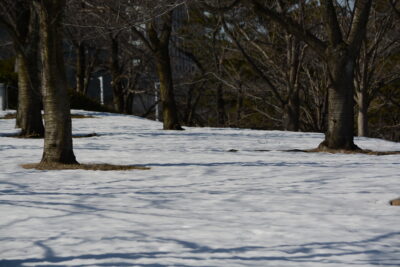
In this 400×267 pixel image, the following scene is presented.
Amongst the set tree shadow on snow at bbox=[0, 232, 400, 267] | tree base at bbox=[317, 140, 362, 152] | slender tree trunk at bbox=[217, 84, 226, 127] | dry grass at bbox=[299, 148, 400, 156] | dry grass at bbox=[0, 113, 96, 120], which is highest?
slender tree trunk at bbox=[217, 84, 226, 127]

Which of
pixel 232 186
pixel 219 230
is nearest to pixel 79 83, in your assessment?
pixel 232 186

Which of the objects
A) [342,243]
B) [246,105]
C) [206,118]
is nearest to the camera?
[342,243]

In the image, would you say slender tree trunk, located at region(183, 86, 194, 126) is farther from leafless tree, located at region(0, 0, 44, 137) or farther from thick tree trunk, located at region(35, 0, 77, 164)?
thick tree trunk, located at region(35, 0, 77, 164)

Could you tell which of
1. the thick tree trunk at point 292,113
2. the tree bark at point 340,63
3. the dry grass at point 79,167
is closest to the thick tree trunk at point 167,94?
the thick tree trunk at point 292,113

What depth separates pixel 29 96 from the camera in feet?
59.2

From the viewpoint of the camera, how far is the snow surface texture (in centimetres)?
576

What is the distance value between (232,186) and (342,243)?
11.7 feet

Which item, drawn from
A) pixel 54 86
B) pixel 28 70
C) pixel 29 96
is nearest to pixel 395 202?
pixel 54 86

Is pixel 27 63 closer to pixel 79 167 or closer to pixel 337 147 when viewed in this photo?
pixel 79 167

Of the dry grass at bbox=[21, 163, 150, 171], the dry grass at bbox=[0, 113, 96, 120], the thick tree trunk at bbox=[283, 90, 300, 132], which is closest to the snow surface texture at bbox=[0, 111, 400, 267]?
the dry grass at bbox=[21, 163, 150, 171]

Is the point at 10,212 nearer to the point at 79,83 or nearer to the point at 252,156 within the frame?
the point at 252,156

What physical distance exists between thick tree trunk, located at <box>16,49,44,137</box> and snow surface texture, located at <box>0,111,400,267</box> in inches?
163

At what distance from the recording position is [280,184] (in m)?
9.72

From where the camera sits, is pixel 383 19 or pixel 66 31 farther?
pixel 66 31
